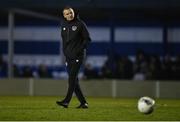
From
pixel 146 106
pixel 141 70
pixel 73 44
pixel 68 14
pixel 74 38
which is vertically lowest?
pixel 141 70

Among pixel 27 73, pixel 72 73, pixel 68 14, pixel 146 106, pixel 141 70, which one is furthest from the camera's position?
pixel 27 73

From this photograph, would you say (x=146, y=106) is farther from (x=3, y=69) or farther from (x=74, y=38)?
(x=3, y=69)

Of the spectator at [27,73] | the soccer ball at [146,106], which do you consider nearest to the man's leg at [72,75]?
the soccer ball at [146,106]

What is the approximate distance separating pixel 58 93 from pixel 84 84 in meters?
1.15

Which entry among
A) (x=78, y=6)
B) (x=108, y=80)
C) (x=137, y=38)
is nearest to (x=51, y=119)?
(x=108, y=80)

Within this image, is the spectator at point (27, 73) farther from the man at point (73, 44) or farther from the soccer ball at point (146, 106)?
the soccer ball at point (146, 106)

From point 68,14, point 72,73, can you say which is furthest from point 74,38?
point 72,73

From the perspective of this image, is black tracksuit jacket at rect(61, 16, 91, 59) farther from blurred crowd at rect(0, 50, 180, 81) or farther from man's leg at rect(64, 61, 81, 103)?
blurred crowd at rect(0, 50, 180, 81)

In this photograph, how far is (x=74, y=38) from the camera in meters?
16.6

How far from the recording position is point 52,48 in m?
35.4

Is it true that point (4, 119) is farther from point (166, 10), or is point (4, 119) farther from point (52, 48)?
point (52, 48)

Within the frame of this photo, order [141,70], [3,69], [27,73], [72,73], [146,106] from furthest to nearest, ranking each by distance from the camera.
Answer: [3,69] → [27,73] → [141,70] → [72,73] → [146,106]

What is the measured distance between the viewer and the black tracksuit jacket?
16562 millimetres

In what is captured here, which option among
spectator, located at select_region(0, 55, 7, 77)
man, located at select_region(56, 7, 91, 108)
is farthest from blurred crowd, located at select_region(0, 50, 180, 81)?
man, located at select_region(56, 7, 91, 108)
